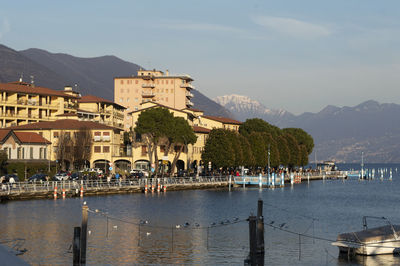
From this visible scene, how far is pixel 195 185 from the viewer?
11519 cm

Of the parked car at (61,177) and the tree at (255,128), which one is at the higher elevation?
the tree at (255,128)

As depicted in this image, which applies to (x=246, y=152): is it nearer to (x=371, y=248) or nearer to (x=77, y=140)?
(x=77, y=140)

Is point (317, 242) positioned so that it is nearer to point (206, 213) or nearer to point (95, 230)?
point (95, 230)

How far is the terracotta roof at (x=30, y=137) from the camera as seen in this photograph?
4636 inches

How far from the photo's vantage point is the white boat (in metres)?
45.0

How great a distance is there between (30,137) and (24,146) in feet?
16.6

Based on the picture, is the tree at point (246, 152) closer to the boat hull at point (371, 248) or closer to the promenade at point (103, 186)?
the promenade at point (103, 186)

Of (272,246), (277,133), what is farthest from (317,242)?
(277,133)

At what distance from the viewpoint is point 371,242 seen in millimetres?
45125

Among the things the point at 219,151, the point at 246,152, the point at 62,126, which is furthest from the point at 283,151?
the point at 62,126

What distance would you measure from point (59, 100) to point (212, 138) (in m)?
46.3

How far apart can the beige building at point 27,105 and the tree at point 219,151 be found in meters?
41.7

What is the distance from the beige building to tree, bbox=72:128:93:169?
24.1m

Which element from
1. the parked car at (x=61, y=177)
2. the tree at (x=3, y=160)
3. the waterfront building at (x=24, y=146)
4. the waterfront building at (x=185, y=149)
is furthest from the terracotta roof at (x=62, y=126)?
the parked car at (x=61, y=177)
